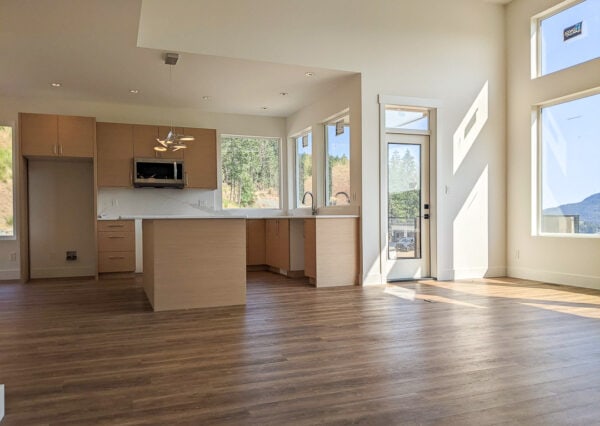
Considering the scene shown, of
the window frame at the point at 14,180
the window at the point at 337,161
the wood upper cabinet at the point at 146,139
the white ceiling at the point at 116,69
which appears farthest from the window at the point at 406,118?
the window frame at the point at 14,180

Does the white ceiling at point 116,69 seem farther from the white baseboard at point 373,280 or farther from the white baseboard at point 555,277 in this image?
the white baseboard at point 555,277

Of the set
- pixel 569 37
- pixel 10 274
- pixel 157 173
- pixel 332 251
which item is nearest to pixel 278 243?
pixel 332 251

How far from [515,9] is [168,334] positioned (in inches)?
249

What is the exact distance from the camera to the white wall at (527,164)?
5434 mm

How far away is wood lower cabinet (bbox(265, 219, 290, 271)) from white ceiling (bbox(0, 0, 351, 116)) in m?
1.98

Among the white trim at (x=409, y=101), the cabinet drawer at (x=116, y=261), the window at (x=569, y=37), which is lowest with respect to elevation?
the cabinet drawer at (x=116, y=261)

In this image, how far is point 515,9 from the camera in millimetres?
6285

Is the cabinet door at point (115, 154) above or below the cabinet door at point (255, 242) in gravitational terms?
above

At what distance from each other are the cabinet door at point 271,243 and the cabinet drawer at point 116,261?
212cm

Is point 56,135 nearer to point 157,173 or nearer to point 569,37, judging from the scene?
point 157,173

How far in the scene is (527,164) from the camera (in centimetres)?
610

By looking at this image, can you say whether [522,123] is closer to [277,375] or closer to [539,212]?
[539,212]

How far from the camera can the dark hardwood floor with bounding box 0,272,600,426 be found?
200cm

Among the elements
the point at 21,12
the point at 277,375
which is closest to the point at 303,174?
the point at 21,12
